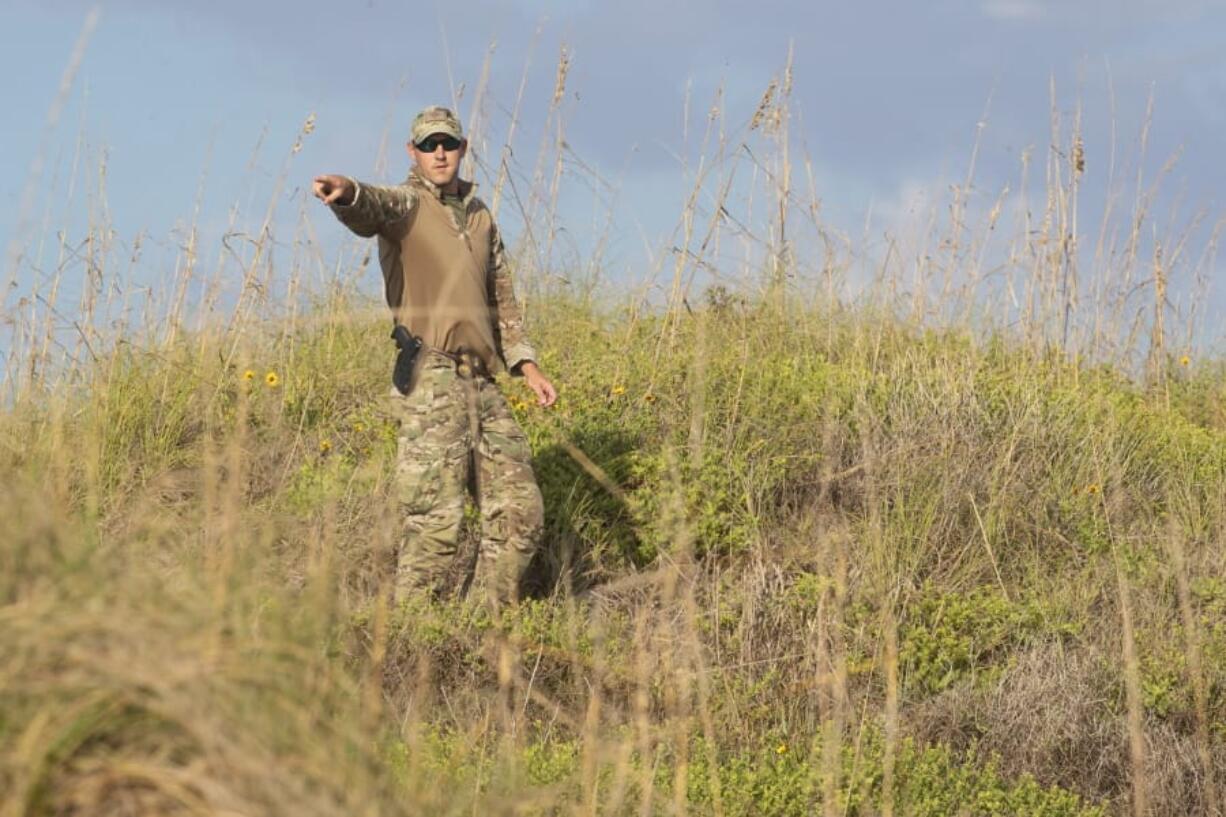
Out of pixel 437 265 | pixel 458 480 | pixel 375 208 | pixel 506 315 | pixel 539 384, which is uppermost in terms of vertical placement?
pixel 375 208

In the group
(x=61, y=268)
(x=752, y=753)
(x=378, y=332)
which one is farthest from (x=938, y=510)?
(x=61, y=268)

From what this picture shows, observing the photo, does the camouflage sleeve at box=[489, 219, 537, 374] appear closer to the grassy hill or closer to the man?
the man

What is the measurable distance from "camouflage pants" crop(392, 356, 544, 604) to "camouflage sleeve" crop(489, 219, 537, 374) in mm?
170

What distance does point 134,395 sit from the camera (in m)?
7.57

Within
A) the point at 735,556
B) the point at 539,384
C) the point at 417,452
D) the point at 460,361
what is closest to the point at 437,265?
the point at 460,361

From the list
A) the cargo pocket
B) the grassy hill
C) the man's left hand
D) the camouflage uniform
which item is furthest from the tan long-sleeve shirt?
the grassy hill

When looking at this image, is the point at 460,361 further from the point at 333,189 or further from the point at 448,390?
the point at 333,189

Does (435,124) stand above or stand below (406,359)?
above

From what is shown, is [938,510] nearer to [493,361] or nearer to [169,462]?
[493,361]

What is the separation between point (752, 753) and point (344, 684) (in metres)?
3.50

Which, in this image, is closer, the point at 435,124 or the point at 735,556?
the point at 435,124

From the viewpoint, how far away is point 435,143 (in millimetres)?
6281

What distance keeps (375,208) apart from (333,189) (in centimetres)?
27

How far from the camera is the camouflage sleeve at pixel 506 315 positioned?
21.3ft
